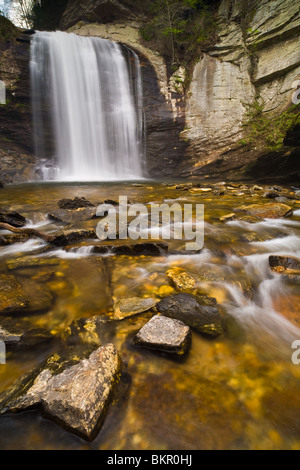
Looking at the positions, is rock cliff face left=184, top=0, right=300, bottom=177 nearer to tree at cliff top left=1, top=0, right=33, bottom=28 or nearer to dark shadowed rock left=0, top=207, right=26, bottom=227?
dark shadowed rock left=0, top=207, right=26, bottom=227

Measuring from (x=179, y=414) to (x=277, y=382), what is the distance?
649mm

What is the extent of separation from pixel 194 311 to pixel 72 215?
3.82m

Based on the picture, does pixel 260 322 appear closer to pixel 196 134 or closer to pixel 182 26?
pixel 196 134

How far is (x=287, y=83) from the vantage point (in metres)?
13.4

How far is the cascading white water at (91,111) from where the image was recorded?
16.3 meters

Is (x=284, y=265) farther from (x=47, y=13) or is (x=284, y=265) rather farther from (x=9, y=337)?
(x=47, y=13)

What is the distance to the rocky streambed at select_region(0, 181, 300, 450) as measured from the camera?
1.11m

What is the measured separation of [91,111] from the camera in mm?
17031

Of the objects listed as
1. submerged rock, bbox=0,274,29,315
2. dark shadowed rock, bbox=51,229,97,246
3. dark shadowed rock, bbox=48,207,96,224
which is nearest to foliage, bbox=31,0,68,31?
dark shadowed rock, bbox=48,207,96,224

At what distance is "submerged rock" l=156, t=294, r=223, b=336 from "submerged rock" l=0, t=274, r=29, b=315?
1239 mm

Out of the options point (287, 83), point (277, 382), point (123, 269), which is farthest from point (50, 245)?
point (287, 83)

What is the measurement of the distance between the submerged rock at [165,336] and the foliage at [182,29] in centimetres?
2040

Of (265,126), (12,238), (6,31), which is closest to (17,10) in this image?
(6,31)

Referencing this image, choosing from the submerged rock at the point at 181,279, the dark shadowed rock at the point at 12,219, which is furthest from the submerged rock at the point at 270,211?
the dark shadowed rock at the point at 12,219
